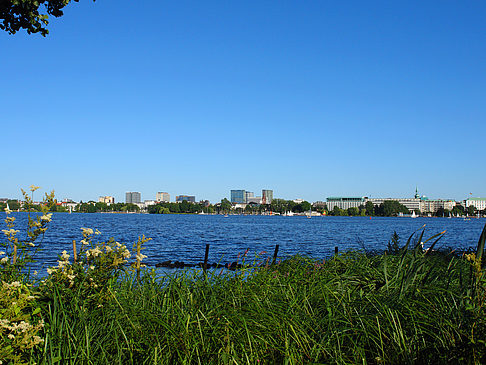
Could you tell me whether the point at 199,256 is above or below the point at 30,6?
below

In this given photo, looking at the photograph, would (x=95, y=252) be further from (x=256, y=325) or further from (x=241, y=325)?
(x=256, y=325)

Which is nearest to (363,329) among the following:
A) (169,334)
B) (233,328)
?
(233,328)

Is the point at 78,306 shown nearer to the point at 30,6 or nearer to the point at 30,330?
the point at 30,330

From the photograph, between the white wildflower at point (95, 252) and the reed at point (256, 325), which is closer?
the reed at point (256, 325)

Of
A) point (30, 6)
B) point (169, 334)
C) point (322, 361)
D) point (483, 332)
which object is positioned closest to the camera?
point (483, 332)

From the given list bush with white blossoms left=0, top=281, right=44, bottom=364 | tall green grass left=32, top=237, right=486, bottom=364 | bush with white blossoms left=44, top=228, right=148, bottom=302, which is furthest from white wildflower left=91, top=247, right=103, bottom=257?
bush with white blossoms left=0, top=281, right=44, bottom=364

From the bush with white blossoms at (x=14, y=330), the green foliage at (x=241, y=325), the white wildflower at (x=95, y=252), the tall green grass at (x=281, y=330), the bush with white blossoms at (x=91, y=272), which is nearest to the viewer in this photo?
the bush with white blossoms at (x=14, y=330)

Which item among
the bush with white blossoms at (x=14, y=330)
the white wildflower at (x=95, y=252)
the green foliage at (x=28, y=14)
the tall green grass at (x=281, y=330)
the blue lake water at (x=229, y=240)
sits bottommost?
the blue lake water at (x=229, y=240)

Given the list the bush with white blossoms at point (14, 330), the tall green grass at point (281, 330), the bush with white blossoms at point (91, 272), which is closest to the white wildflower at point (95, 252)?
the bush with white blossoms at point (91, 272)

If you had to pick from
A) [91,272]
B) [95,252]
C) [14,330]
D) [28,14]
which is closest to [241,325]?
[91,272]

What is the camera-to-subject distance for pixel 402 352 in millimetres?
4594

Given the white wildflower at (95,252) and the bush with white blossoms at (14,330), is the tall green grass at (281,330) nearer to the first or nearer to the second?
the bush with white blossoms at (14,330)

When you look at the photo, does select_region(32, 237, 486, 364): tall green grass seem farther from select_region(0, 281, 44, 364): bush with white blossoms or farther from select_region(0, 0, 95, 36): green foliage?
select_region(0, 0, 95, 36): green foliage

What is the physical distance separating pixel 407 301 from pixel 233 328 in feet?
7.35
